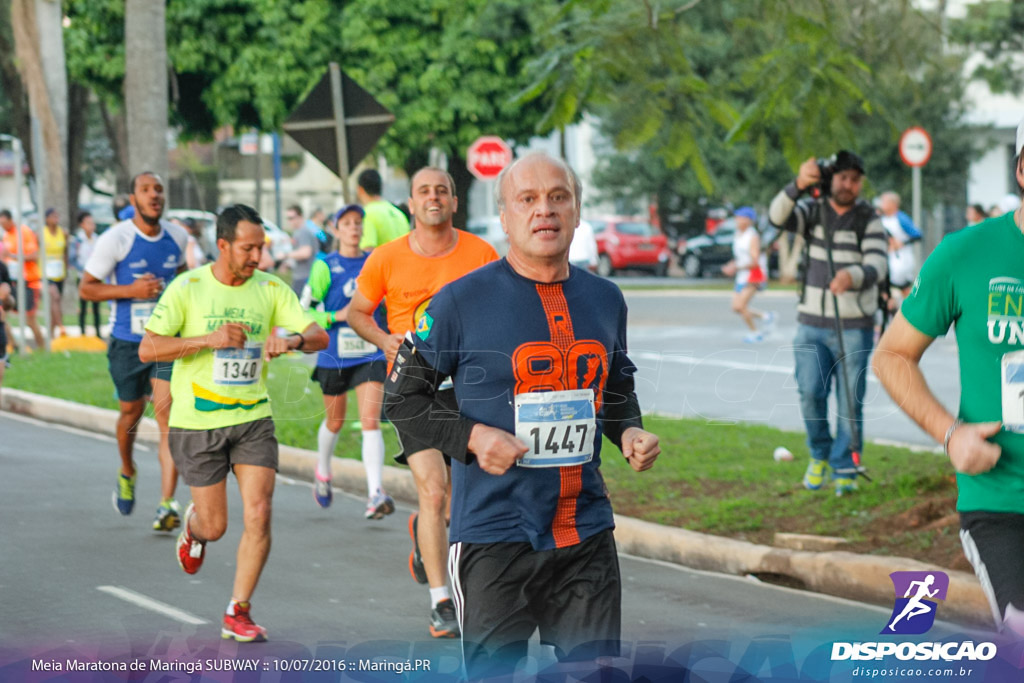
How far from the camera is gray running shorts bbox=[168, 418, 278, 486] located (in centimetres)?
629

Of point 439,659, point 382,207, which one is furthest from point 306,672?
point 382,207

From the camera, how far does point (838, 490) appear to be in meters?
8.90

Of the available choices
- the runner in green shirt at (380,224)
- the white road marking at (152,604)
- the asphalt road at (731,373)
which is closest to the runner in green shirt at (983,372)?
the asphalt road at (731,373)

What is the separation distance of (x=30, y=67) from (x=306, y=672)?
19877mm

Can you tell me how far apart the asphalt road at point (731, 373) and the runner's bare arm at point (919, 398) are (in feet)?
10.5

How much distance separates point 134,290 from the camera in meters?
8.65

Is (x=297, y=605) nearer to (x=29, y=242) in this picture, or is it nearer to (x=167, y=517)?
(x=167, y=517)

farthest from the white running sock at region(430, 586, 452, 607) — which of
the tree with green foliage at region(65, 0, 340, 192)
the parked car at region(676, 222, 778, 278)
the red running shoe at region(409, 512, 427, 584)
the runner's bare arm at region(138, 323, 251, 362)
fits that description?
the parked car at region(676, 222, 778, 278)

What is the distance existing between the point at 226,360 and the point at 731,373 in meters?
11.1

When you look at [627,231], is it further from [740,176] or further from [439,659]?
[439,659]

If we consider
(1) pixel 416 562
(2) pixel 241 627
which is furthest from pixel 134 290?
(2) pixel 241 627

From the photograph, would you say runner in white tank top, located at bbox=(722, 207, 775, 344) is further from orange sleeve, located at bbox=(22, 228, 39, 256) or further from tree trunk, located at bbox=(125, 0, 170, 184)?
orange sleeve, located at bbox=(22, 228, 39, 256)

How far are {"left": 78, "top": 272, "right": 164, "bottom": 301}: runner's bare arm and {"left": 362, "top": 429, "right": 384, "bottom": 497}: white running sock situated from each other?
1.51 meters

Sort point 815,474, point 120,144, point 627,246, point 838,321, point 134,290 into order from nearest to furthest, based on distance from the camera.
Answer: point 134,290
point 838,321
point 815,474
point 120,144
point 627,246
